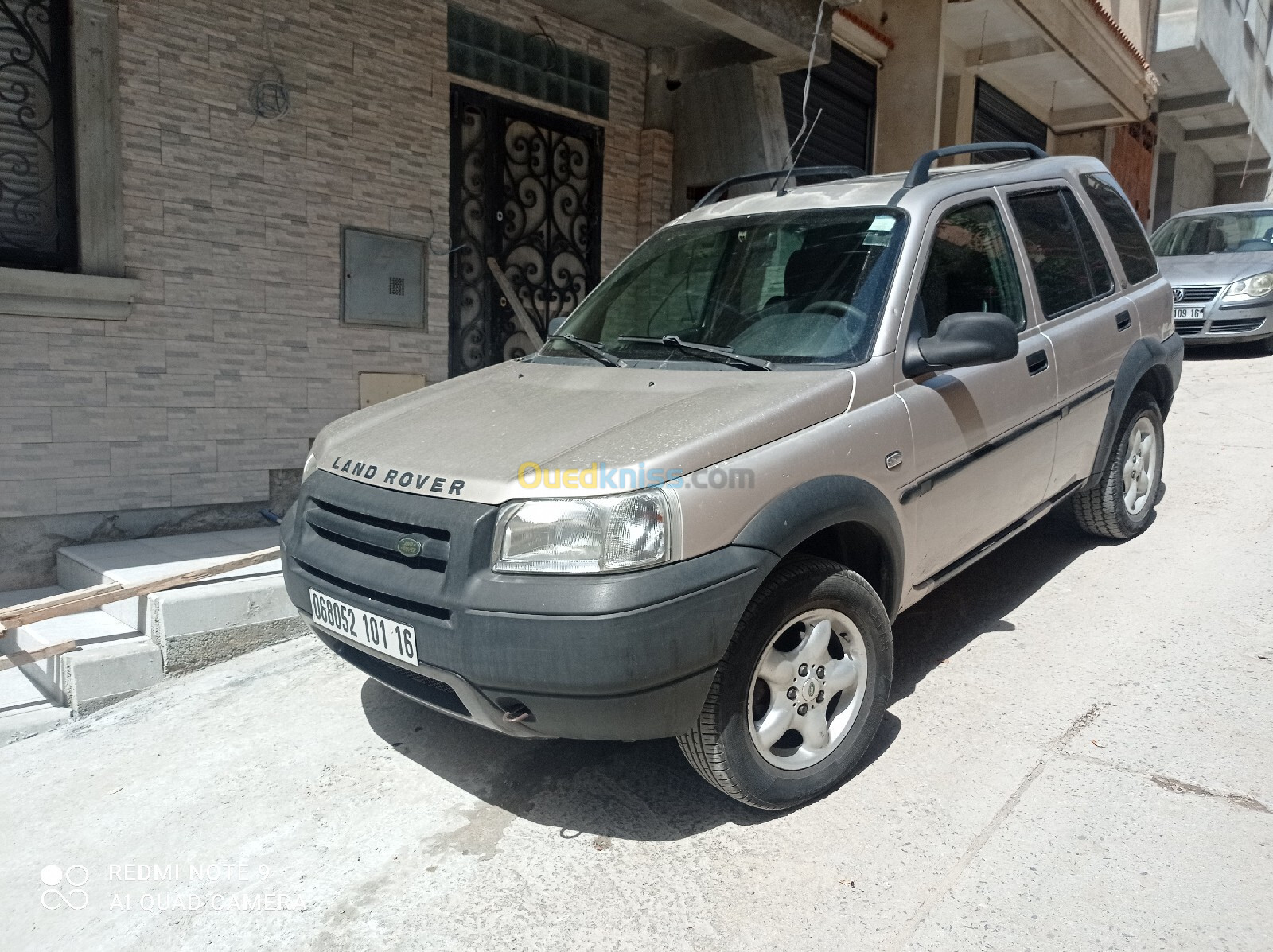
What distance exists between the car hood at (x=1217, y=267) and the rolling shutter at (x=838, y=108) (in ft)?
12.0

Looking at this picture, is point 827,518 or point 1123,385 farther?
point 1123,385

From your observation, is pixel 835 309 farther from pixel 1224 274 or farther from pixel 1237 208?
pixel 1237 208

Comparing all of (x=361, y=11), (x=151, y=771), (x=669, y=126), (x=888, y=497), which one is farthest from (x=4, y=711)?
(x=669, y=126)

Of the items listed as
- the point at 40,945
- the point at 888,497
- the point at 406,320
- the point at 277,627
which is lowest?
the point at 40,945

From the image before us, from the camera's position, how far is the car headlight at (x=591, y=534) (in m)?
2.36

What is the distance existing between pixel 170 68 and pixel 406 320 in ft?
6.91

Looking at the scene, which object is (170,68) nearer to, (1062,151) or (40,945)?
(40,945)

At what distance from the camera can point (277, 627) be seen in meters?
4.33

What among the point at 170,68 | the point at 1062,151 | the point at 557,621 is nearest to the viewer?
the point at 557,621

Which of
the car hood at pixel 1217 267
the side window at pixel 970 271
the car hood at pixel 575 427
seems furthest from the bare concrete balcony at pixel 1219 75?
the car hood at pixel 575 427

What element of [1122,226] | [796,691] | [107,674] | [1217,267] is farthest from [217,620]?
[1217,267]

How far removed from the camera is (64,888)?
8.74 ft

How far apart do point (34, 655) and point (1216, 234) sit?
10962 mm

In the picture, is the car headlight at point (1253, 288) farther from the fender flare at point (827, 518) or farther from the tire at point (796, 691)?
the tire at point (796, 691)
